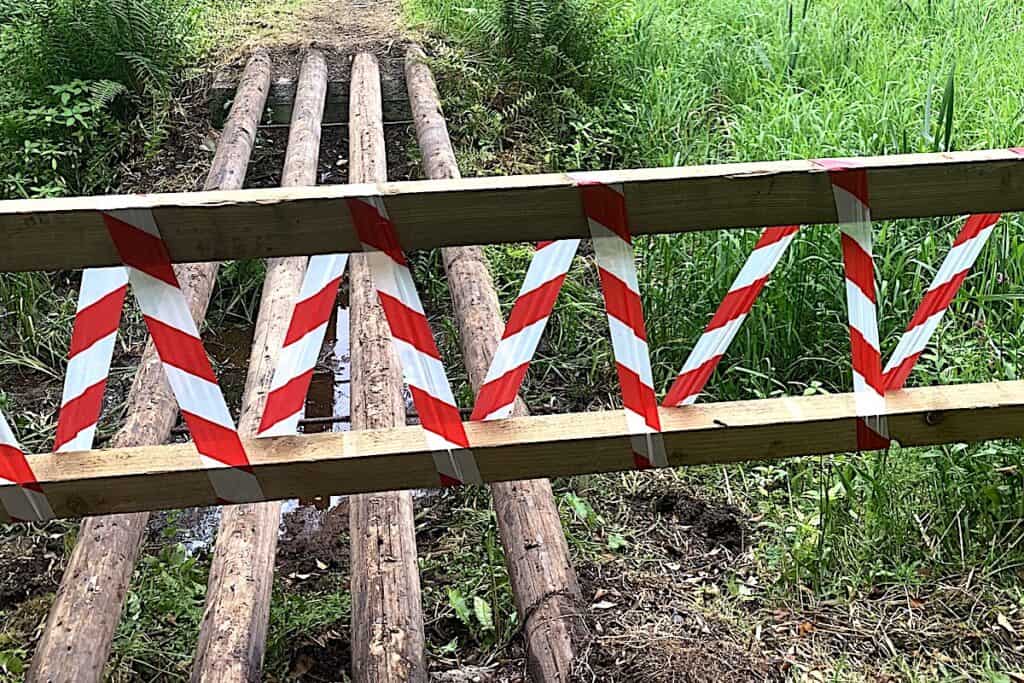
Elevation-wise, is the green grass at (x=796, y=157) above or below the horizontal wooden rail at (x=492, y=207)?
below

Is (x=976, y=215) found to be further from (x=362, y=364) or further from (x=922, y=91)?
(x=922, y=91)

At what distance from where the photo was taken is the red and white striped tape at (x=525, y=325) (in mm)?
2172

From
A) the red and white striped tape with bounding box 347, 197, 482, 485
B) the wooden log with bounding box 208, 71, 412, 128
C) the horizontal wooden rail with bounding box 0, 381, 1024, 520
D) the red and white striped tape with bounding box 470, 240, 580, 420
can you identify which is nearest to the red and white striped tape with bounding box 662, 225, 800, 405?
the horizontal wooden rail with bounding box 0, 381, 1024, 520

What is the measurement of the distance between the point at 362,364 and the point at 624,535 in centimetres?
130

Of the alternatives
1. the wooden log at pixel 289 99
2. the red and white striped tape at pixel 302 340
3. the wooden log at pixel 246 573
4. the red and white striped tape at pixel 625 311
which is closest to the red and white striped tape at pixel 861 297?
the red and white striped tape at pixel 625 311

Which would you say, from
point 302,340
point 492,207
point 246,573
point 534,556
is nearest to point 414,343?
point 302,340

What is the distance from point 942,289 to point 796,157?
2654 millimetres

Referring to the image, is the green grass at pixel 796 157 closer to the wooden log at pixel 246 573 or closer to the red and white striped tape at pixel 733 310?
the red and white striped tape at pixel 733 310

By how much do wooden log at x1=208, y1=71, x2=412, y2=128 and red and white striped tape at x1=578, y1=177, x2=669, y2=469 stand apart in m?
5.30

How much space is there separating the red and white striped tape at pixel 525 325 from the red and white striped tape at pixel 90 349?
791 millimetres

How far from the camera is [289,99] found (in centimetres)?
720

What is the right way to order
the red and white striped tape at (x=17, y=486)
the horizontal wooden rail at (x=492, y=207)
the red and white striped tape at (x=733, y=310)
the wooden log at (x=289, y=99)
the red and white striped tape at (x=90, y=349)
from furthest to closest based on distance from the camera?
the wooden log at (x=289, y=99) → the red and white striped tape at (x=733, y=310) → the red and white striped tape at (x=17, y=486) → the red and white striped tape at (x=90, y=349) → the horizontal wooden rail at (x=492, y=207)

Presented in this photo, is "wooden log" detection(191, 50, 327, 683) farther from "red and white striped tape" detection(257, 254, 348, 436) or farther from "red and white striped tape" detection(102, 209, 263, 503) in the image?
"red and white striped tape" detection(257, 254, 348, 436)

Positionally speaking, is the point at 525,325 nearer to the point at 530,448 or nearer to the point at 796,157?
the point at 530,448
